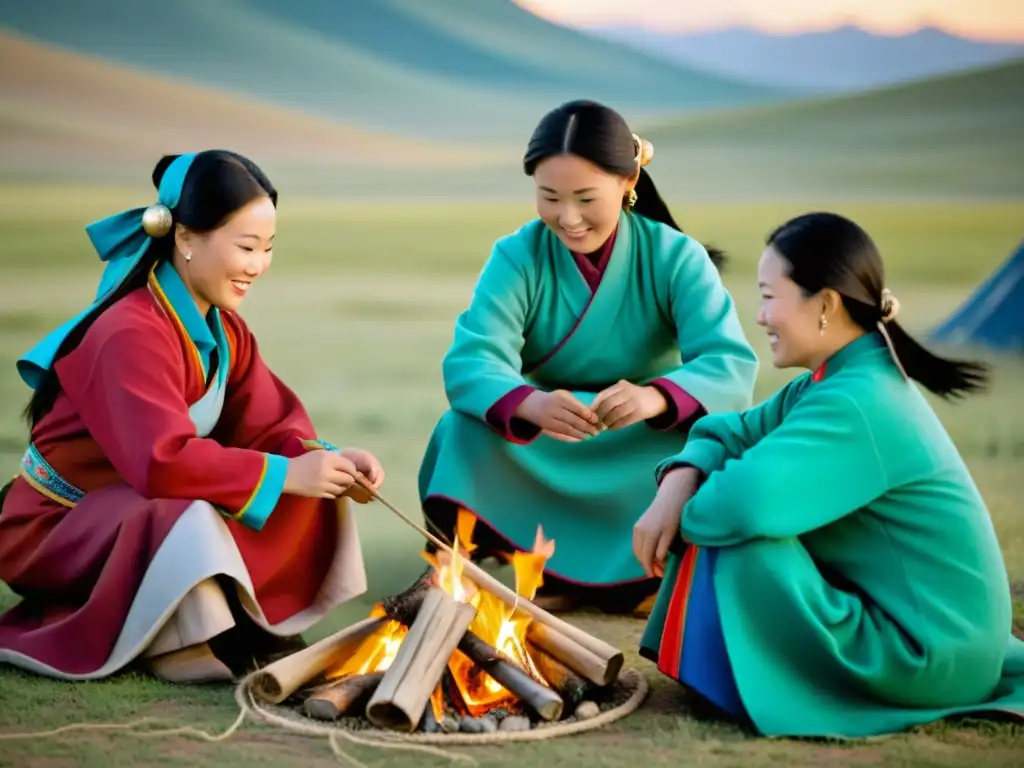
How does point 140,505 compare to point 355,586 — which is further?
point 355,586

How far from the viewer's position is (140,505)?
310cm

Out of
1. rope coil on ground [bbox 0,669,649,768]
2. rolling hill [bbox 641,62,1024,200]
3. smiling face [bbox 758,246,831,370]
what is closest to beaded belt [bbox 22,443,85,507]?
rope coil on ground [bbox 0,669,649,768]

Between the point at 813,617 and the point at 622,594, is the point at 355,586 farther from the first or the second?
the point at 813,617

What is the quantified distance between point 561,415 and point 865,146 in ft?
36.4

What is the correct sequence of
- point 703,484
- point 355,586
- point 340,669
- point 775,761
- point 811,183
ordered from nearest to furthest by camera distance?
1. point 775,761
2. point 703,484
3. point 340,669
4. point 355,586
5. point 811,183

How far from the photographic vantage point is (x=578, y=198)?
11.7 feet

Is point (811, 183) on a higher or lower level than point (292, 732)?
higher

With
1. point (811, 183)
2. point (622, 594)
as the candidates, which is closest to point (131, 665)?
point (622, 594)

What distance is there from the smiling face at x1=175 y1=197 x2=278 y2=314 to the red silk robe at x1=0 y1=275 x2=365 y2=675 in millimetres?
86

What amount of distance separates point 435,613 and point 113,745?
0.61m

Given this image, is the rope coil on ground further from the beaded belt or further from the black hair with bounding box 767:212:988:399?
the black hair with bounding box 767:212:988:399

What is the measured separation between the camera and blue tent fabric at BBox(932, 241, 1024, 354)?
7918 mm

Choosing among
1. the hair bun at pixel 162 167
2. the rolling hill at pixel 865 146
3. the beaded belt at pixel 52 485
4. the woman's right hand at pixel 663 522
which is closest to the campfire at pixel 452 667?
the woman's right hand at pixel 663 522

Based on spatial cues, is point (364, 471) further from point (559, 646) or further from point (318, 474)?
point (559, 646)
